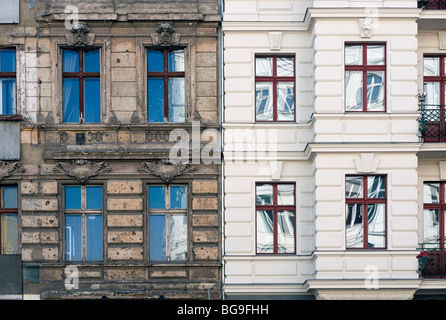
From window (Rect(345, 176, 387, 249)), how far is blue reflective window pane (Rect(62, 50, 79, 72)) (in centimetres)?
731

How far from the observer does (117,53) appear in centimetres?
2636

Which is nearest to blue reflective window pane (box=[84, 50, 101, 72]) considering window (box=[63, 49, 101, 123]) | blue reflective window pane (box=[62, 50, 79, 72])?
window (box=[63, 49, 101, 123])

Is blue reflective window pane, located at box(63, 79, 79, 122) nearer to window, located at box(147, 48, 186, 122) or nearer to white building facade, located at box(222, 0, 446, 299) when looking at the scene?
window, located at box(147, 48, 186, 122)

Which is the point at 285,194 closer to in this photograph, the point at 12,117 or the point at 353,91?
the point at 353,91

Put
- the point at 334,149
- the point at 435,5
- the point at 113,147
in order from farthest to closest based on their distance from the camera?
the point at 435,5
the point at 113,147
the point at 334,149

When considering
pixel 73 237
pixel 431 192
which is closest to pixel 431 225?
pixel 431 192

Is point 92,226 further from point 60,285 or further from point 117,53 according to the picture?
point 117,53

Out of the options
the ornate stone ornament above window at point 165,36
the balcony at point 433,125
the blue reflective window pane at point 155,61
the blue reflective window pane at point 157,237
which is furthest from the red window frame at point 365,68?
the blue reflective window pane at point 157,237

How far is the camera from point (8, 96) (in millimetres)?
26469

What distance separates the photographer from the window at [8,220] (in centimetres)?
2603

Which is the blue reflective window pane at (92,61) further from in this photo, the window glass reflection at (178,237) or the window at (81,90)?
the window glass reflection at (178,237)

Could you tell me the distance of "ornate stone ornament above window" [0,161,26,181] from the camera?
25.9 meters

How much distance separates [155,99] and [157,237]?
11.3 feet
